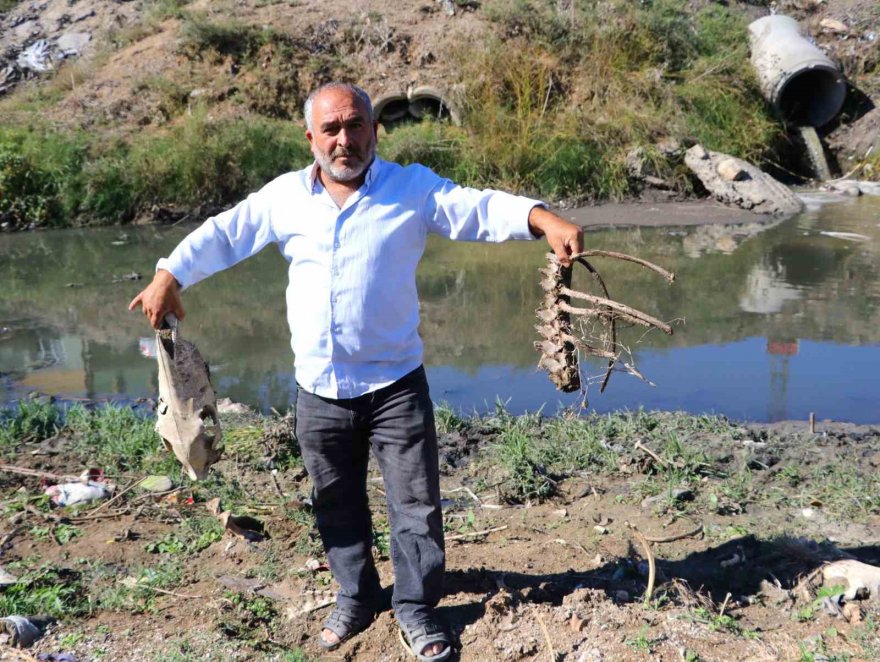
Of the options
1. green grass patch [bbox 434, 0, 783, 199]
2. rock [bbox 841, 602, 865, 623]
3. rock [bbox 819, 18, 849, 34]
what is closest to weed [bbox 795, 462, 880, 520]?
rock [bbox 841, 602, 865, 623]

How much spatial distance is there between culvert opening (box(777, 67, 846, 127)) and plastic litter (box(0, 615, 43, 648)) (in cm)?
1418

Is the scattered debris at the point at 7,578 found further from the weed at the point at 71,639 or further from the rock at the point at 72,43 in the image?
the rock at the point at 72,43

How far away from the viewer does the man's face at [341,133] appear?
2.77 m

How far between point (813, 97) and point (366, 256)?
14.9m

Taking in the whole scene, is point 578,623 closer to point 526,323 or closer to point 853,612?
point 853,612

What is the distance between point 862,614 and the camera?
2920 millimetres

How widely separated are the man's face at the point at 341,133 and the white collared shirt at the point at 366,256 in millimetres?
59

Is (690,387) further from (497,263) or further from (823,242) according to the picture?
(823,242)

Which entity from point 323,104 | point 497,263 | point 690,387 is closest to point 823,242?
point 497,263

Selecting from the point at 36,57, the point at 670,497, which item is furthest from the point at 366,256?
the point at 36,57

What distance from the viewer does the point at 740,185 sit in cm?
1209

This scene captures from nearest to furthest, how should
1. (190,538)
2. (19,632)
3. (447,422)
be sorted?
1. (19,632)
2. (190,538)
3. (447,422)

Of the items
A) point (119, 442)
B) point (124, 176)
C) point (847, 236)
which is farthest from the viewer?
point (124, 176)

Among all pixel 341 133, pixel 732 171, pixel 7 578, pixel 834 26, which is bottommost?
pixel 7 578
